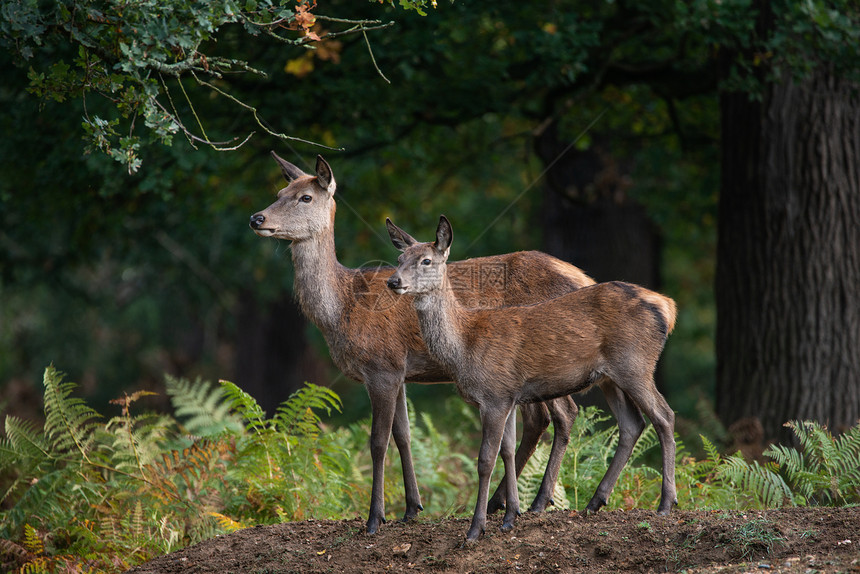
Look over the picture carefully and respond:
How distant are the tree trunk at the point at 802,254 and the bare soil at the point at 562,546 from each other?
160 inches

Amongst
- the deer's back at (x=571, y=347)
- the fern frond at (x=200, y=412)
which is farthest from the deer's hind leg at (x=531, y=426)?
the fern frond at (x=200, y=412)

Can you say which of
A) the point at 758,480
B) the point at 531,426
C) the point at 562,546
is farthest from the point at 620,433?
the point at 758,480

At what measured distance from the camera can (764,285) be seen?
9711 millimetres

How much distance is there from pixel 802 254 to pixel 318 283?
545cm

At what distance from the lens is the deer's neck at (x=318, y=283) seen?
6.91 m

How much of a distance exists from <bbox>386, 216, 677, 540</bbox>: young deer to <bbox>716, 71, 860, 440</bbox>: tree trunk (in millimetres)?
3927

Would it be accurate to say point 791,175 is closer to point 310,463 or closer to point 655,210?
point 655,210

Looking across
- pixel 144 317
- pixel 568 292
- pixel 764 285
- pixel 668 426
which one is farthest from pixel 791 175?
pixel 144 317

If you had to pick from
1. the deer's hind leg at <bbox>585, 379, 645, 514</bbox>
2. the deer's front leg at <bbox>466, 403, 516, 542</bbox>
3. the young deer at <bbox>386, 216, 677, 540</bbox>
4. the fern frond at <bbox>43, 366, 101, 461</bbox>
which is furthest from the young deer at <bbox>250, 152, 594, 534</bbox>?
the fern frond at <bbox>43, 366, 101, 461</bbox>

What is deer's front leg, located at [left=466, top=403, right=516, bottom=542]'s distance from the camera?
230 inches

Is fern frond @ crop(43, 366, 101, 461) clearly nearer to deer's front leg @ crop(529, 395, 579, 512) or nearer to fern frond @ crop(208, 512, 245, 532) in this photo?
fern frond @ crop(208, 512, 245, 532)

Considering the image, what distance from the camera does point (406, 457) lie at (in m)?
6.82

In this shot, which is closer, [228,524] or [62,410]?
[228,524]

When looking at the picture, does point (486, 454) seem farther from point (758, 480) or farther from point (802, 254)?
point (802, 254)
